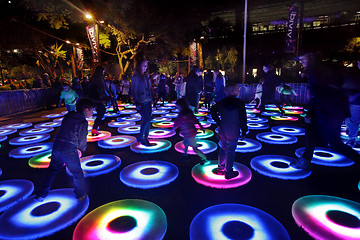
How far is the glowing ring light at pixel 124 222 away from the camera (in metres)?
2.23

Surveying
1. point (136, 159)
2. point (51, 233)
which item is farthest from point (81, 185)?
point (136, 159)

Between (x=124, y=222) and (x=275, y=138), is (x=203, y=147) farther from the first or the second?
(x=124, y=222)

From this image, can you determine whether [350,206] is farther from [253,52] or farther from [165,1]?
[253,52]

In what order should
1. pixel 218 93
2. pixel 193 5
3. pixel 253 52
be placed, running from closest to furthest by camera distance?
1. pixel 218 93
2. pixel 193 5
3. pixel 253 52

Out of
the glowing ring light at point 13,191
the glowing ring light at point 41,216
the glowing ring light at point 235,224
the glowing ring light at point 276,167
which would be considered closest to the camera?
the glowing ring light at point 235,224

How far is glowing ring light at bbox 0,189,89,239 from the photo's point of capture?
90.4 inches

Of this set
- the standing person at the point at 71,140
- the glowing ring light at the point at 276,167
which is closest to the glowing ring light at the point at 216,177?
the glowing ring light at the point at 276,167

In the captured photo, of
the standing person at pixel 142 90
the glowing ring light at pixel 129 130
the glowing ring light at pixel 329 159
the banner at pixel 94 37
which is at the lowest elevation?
the glowing ring light at pixel 329 159

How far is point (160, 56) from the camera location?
92.0ft

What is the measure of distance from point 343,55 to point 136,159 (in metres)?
33.0

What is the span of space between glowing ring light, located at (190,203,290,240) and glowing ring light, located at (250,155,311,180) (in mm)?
1222

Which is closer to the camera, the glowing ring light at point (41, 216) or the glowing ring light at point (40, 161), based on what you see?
the glowing ring light at point (41, 216)

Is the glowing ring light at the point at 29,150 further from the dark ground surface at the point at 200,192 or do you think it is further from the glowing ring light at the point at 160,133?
the glowing ring light at the point at 160,133

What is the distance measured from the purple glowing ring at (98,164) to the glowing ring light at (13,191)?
69cm
